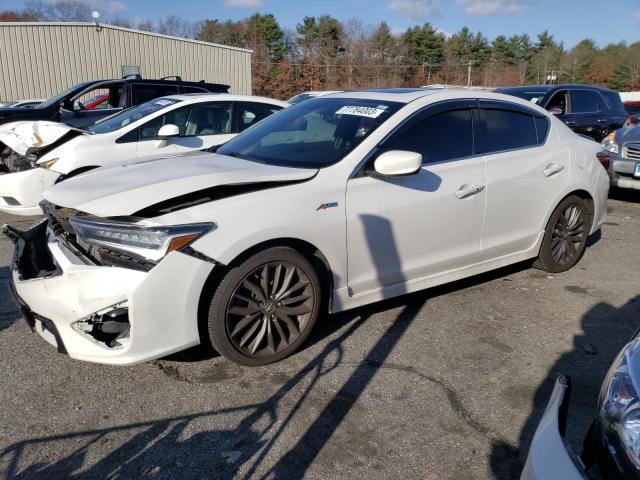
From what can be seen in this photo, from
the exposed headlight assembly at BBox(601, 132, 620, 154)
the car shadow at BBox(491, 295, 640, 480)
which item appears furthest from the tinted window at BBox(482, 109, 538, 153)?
the exposed headlight assembly at BBox(601, 132, 620, 154)

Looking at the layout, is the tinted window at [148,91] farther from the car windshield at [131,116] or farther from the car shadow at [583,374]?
the car shadow at [583,374]


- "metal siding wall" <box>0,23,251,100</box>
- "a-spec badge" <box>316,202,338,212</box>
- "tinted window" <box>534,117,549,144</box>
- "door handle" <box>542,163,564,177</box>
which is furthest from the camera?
"metal siding wall" <box>0,23,251,100</box>

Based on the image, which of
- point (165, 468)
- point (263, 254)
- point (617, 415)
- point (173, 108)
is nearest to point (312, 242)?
point (263, 254)

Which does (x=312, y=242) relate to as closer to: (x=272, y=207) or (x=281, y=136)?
(x=272, y=207)

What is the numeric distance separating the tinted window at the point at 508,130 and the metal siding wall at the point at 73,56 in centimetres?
2610

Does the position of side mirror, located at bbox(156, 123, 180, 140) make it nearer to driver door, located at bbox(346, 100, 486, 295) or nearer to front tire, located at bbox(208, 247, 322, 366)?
driver door, located at bbox(346, 100, 486, 295)

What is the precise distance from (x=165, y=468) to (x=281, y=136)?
2542mm

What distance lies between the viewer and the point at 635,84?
7125cm

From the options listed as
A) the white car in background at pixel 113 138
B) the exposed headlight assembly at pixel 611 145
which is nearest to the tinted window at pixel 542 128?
the white car in background at pixel 113 138

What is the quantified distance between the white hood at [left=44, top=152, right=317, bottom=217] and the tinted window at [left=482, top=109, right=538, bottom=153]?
172 cm

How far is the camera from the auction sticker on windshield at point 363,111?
4004 mm

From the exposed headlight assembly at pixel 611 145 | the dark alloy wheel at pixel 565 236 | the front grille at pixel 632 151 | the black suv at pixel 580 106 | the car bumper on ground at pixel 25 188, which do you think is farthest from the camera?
the black suv at pixel 580 106

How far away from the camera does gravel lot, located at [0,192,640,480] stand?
102 inches

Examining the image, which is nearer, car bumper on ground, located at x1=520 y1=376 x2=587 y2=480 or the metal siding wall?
car bumper on ground, located at x1=520 y1=376 x2=587 y2=480
